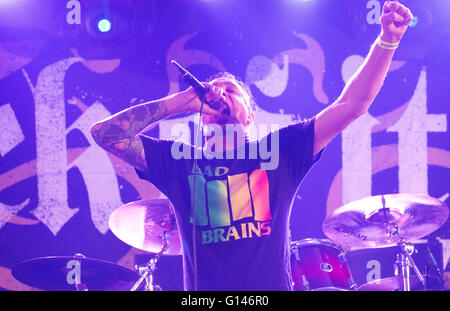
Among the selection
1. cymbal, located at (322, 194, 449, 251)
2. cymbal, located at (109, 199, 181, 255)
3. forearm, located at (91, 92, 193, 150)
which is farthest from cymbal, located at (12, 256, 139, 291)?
cymbal, located at (322, 194, 449, 251)

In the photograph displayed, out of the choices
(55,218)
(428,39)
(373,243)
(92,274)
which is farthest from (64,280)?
(428,39)

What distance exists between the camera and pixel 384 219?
292cm

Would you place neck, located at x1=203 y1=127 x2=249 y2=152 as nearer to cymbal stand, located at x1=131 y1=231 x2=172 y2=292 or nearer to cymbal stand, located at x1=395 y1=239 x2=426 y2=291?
cymbal stand, located at x1=131 y1=231 x2=172 y2=292

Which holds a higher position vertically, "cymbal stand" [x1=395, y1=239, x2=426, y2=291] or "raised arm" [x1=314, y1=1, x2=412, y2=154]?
"raised arm" [x1=314, y1=1, x2=412, y2=154]

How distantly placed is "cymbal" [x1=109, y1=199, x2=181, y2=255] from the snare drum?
0.70 metres

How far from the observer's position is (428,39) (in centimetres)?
363

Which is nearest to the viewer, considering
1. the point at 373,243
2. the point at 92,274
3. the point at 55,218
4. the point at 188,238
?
the point at 188,238

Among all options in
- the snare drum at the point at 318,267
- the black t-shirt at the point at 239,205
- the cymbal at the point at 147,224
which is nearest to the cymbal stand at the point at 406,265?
the snare drum at the point at 318,267

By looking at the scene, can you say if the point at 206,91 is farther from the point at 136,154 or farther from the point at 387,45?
the point at 387,45

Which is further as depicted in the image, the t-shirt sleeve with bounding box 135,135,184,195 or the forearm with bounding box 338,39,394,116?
the t-shirt sleeve with bounding box 135,135,184,195

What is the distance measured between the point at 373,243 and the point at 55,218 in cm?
218

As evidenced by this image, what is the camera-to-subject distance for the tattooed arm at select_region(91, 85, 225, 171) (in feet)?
6.94

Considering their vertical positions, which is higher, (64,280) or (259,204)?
(259,204)

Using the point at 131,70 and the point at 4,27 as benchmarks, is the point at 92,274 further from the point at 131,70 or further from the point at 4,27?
the point at 4,27
